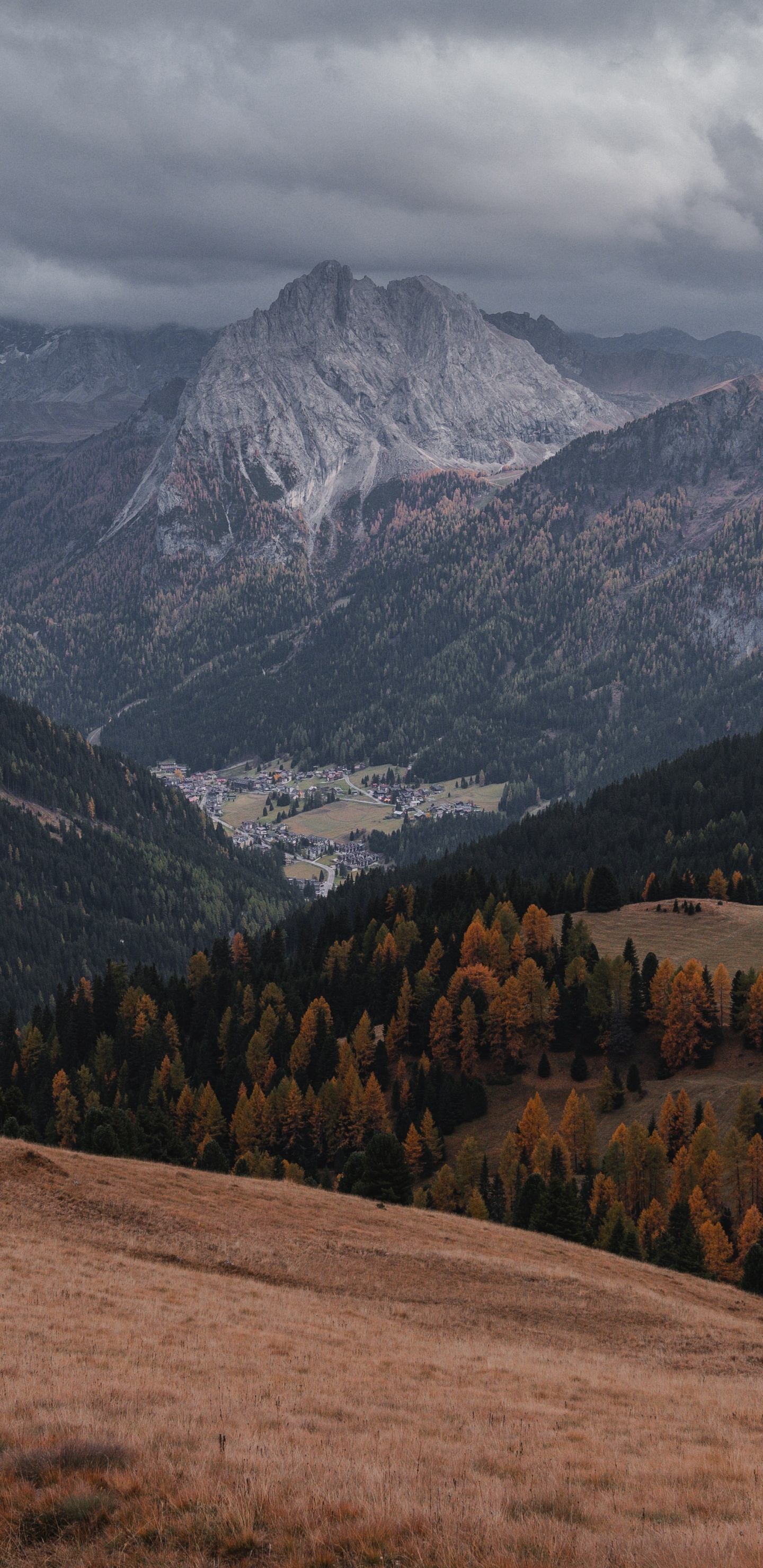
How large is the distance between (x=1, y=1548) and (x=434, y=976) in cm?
12726

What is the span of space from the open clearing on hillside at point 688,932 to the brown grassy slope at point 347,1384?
78648 mm

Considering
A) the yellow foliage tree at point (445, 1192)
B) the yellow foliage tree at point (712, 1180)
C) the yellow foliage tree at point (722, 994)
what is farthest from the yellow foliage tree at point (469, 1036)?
the yellow foliage tree at point (712, 1180)

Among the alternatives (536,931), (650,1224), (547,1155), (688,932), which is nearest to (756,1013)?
(688,932)

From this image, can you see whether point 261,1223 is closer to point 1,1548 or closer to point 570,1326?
point 570,1326

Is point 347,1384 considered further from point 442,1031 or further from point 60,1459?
point 442,1031

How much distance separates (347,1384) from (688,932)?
412 ft

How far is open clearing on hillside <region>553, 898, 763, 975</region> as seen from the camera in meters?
138

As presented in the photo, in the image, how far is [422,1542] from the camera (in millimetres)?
16391

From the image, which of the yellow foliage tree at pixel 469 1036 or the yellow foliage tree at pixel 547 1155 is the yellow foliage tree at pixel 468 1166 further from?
the yellow foliage tree at pixel 469 1036

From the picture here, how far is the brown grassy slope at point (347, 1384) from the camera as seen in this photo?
17.1 meters

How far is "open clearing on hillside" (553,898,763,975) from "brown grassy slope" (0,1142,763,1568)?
78.6m

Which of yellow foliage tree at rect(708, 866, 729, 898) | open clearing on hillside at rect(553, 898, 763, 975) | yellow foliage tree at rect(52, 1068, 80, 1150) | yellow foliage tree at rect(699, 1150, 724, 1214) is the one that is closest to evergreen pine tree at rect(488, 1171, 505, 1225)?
yellow foliage tree at rect(699, 1150, 724, 1214)

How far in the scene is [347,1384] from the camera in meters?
31.3

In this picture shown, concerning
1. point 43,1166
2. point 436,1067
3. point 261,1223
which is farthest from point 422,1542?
point 436,1067
